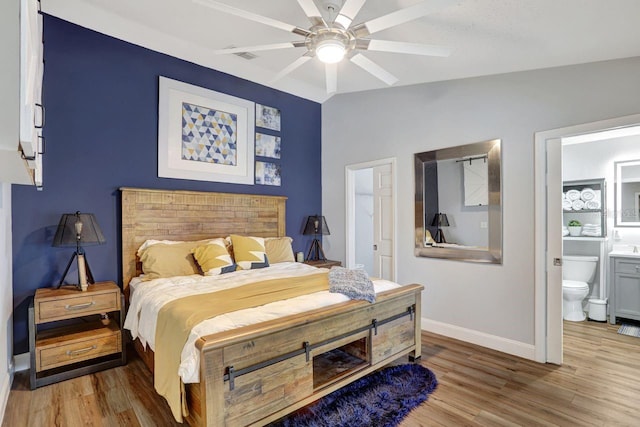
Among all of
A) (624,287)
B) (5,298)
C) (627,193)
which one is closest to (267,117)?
(5,298)

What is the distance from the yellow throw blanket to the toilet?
3.46 metres

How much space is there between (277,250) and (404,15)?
2.84 metres

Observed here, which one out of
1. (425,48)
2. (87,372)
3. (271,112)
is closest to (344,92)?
(271,112)

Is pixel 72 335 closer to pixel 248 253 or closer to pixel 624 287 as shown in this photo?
pixel 248 253

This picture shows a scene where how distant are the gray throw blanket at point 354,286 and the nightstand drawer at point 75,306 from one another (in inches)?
73.8

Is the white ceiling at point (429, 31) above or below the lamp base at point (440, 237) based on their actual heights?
above

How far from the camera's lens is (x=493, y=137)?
3201 mm

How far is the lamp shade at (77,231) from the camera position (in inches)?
103

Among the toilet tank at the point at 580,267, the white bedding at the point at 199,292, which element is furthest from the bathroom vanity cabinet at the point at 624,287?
the white bedding at the point at 199,292

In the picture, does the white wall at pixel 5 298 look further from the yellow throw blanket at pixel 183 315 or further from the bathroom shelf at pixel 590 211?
the bathroom shelf at pixel 590 211

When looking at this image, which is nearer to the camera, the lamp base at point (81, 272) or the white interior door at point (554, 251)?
the lamp base at point (81, 272)

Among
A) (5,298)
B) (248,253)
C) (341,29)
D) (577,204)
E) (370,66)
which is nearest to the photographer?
(341,29)

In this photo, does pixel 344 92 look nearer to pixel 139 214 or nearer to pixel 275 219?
pixel 275 219

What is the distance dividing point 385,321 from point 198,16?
121 inches
